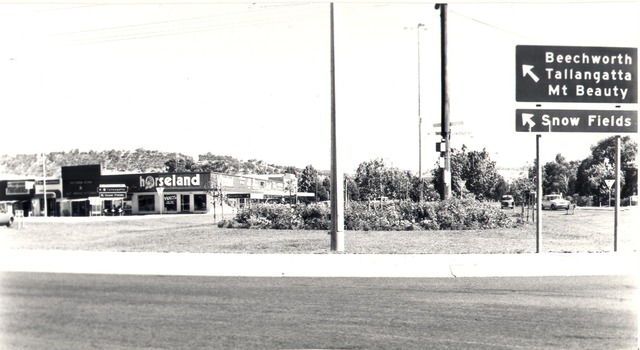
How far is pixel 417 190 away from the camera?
16.6 metres

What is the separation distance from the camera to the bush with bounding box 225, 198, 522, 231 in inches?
604

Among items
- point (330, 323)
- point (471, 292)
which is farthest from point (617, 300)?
point (330, 323)

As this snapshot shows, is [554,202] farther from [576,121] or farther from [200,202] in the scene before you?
[200,202]

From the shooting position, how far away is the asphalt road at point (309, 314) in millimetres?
4871

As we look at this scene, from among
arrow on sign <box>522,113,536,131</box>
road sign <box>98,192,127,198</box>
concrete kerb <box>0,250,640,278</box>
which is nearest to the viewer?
concrete kerb <box>0,250,640,278</box>

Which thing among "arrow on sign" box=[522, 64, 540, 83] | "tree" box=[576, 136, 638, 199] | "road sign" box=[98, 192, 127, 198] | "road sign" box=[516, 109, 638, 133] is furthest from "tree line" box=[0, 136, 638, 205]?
"arrow on sign" box=[522, 64, 540, 83]

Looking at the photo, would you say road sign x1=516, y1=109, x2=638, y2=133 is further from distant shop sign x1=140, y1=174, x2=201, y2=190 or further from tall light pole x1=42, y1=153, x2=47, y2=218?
distant shop sign x1=140, y1=174, x2=201, y2=190

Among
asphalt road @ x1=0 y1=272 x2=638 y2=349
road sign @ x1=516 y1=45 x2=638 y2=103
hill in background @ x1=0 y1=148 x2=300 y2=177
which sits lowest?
asphalt road @ x1=0 y1=272 x2=638 y2=349

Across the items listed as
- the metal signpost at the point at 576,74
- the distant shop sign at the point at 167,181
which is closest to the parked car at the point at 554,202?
the metal signpost at the point at 576,74

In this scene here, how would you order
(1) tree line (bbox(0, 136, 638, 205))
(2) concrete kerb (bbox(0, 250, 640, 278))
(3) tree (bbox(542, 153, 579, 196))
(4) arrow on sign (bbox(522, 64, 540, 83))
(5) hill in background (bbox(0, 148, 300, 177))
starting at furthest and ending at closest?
(3) tree (bbox(542, 153, 579, 196)) < (1) tree line (bbox(0, 136, 638, 205)) < (2) concrete kerb (bbox(0, 250, 640, 278)) < (4) arrow on sign (bbox(522, 64, 540, 83)) < (5) hill in background (bbox(0, 148, 300, 177))

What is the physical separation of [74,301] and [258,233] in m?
9.76

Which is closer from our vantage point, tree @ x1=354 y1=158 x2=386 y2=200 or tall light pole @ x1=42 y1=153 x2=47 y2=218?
tall light pole @ x1=42 y1=153 x2=47 y2=218

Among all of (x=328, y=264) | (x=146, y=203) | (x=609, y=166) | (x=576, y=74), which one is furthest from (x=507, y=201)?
(x=146, y=203)

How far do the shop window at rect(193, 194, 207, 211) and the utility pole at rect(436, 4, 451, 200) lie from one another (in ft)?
30.5
